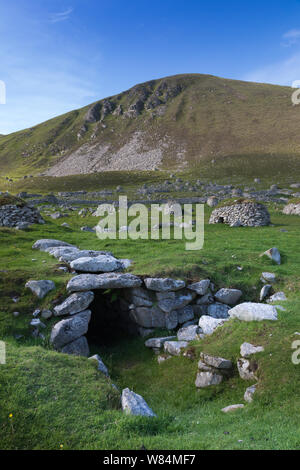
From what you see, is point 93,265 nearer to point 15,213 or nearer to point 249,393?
point 249,393

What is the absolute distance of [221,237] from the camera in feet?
81.8

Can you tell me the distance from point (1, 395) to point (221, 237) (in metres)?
20.5

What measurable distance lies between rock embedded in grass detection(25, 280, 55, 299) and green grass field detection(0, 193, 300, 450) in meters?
0.26

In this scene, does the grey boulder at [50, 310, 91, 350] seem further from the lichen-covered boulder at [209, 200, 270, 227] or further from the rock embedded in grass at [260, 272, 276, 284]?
the lichen-covered boulder at [209, 200, 270, 227]

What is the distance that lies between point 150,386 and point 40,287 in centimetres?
664

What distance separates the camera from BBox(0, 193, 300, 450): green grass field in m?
6.57

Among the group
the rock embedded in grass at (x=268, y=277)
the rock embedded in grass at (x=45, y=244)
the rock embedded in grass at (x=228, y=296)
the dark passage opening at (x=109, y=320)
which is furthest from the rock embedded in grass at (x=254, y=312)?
the rock embedded in grass at (x=45, y=244)

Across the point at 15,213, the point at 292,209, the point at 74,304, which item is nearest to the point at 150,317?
the point at 74,304

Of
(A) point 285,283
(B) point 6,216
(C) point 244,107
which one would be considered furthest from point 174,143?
(A) point 285,283

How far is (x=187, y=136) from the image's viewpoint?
15462 centimetres

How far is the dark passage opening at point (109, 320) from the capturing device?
14.3m

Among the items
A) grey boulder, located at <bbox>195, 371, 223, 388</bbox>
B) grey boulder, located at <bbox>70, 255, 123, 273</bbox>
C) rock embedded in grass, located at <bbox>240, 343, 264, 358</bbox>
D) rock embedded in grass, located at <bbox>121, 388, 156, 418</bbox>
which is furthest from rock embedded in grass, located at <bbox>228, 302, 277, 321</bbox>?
grey boulder, located at <bbox>70, 255, 123, 273</bbox>

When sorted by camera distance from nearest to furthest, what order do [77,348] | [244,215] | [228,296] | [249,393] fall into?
[249,393] → [77,348] → [228,296] → [244,215]

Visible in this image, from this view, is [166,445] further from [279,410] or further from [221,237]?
[221,237]
